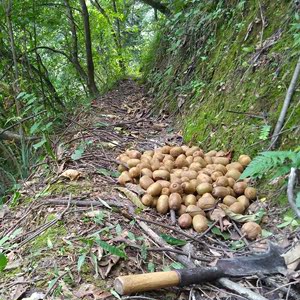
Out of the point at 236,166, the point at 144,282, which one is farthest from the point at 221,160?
the point at 144,282

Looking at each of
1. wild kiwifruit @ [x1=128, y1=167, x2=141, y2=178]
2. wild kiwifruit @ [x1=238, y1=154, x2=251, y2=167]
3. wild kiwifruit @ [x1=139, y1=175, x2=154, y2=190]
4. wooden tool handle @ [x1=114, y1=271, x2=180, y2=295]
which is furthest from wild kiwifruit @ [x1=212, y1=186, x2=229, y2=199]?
wooden tool handle @ [x1=114, y1=271, x2=180, y2=295]

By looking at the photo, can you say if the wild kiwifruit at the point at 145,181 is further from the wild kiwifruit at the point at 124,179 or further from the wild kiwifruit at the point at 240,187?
the wild kiwifruit at the point at 240,187

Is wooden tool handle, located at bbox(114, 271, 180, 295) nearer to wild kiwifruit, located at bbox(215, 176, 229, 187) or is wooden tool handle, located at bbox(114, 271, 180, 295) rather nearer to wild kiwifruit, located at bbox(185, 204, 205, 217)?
wild kiwifruit, located at bbox(185, 204, 205, 217)

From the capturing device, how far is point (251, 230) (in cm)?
204

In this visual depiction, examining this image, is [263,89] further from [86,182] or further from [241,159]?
[86,182]

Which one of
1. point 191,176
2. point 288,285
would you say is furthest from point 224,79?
point 288,285

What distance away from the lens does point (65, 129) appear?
159 inches

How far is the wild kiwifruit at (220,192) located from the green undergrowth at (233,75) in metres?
0.46

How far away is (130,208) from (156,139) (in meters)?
1.59

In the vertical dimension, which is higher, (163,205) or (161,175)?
(161,175)

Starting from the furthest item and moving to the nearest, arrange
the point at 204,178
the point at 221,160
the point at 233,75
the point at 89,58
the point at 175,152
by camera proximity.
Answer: the point at 89,58
the point at 233,75
the point at 175,152
the point at 221,160
the point at 204,178

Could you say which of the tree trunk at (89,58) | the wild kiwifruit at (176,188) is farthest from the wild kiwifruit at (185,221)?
the tree trunk at (89,58)

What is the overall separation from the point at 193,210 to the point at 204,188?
0.20 meters

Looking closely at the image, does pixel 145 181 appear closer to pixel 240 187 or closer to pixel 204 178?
pixel 204 178
